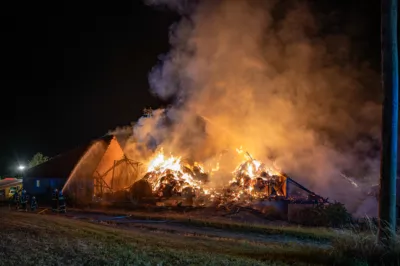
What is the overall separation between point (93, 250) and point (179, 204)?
1773cm

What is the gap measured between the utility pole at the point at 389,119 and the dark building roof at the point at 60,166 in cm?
2786

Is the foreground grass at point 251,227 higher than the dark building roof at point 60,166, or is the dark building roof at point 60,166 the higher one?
the dark building roof at point 60,166

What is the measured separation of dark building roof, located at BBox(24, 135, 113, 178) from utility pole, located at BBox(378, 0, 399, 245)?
1097 inches

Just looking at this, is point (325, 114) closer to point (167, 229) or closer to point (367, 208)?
point (367, 208)

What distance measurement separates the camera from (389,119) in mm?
10344

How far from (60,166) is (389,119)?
1175 inches

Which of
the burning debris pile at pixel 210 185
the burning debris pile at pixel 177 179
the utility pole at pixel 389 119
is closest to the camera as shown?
the utility pole at pixel 389 119

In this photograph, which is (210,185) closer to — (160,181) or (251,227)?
(160,181)

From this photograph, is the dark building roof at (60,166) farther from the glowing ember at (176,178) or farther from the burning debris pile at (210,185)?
the burning debris pile at (210,185)

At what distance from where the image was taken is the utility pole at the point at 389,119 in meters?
10.3

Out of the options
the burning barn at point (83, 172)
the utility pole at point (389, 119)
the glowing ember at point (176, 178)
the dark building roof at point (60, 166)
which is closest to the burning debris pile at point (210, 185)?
the glowing ember at point (176, 178)

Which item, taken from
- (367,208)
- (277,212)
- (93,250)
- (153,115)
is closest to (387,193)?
(93,250)

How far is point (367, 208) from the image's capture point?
85.0 feet

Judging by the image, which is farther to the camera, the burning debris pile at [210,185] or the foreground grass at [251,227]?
the burning debris pile at [210,185]
